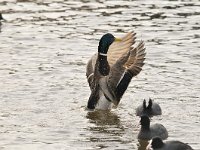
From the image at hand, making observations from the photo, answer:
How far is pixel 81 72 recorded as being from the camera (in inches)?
976

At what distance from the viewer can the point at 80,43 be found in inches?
1114

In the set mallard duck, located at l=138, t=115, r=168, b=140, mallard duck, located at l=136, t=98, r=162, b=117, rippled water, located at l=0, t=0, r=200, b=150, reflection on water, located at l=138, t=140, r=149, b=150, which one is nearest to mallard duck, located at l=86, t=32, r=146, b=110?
rippled water, located at l=0, t=0, r=200, b=150

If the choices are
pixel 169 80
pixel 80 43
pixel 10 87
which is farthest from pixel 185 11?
pixel 10 87

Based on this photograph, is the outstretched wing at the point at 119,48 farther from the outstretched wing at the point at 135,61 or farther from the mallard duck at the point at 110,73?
the outstretched wing at the point at 135,61

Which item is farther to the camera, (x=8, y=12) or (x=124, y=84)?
(x=8, y=12)

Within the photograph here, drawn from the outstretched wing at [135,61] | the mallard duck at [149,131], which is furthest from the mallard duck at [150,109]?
the mallard duck at [149,131]

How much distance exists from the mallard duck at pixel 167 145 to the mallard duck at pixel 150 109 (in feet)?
10.7

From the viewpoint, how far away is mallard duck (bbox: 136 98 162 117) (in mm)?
19859

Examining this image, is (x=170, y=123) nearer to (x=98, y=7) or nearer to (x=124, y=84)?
(x=124, y=84)

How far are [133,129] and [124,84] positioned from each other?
5.71 ft

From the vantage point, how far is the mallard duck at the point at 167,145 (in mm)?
16250

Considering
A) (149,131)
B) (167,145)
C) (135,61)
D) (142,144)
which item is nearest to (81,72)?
(135,61)

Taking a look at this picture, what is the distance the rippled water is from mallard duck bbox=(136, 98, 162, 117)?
0.17 meters

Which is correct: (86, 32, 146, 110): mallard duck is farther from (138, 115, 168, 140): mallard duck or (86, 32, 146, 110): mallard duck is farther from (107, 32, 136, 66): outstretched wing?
(138, 115, 168, 140): mallard duck
